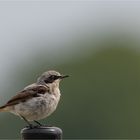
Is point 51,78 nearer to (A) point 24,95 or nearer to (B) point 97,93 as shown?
(A) point 24,95

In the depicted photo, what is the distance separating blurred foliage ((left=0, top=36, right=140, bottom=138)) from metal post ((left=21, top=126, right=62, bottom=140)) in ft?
57.1

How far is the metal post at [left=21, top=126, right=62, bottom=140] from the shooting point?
39.3ft

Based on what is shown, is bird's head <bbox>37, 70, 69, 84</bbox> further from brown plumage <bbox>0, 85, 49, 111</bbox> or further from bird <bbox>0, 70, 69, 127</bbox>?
brown plumage <bbox>0, 85, 49, 111</bbox>

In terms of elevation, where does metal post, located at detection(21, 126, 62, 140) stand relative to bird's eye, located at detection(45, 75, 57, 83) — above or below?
below

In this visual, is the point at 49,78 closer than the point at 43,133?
No

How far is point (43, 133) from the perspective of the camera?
12062 mm

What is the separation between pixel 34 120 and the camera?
48.3 ft

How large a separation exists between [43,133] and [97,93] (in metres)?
28.7

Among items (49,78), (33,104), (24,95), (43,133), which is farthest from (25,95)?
(43,133)

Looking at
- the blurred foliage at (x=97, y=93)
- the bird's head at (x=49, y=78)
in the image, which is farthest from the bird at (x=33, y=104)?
the blurred foliage at (x=97, y=93)

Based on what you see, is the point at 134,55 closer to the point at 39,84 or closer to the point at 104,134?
the point at 104,134

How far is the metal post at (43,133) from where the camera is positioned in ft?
39.3

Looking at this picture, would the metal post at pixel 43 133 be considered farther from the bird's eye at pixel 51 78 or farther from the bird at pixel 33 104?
the bird's eye at pixel 51 78

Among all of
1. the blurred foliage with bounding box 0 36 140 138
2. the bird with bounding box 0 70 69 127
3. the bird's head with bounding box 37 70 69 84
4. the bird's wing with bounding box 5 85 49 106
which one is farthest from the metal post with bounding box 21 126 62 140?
the blurred foliage with bounding box 0 36 140 138
